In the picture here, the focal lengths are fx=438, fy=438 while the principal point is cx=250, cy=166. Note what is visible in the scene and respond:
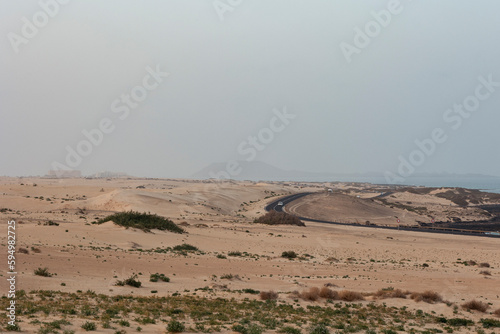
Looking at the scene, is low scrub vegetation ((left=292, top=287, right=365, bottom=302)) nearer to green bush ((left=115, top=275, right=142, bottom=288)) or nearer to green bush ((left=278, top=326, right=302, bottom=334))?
green bush ((left=278, top=326, right=302, bottom=334))

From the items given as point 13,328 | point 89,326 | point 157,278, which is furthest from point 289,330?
point 157,278

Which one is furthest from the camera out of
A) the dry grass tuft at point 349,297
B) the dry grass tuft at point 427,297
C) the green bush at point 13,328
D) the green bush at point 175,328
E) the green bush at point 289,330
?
the dry grass tuft at point 427,297

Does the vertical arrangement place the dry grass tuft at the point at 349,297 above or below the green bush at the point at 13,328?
below

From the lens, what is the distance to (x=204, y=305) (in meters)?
16.1

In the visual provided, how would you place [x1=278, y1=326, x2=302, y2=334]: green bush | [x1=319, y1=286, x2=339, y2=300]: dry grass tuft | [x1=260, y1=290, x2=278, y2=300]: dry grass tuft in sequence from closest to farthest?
[x1=278, y1=326, x2=302, y2=334]: green bush < [x1=260, y1=290, x2=278, y2=300]: dry grass tuft < [x1=319, y1=286, x2=339, y2=300]: dry grass tuft

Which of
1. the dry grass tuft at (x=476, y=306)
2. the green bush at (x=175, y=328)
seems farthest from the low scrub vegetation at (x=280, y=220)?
the green bush at (x=175, y=328)

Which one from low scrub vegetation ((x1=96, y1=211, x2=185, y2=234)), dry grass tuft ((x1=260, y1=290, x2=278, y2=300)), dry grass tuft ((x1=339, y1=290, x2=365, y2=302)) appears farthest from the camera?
low scrub vegetation ((x1=96, y1=211, x2=185, y2=234))

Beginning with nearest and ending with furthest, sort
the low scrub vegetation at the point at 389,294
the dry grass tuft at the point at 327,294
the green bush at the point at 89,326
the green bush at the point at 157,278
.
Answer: the green bush at the point at 89,326, the dry grass tuft at the point at 327,294, the low scrub vegetation at the point at 389,294, the green bush at the point at 157,278

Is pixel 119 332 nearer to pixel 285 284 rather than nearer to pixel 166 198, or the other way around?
pixel 285 284

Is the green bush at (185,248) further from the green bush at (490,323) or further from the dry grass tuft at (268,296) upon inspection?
the green bush at (490,323)

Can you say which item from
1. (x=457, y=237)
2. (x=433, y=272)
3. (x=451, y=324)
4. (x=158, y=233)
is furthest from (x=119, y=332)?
(x=457, y=237)

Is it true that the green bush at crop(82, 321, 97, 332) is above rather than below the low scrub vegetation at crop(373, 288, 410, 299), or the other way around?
above

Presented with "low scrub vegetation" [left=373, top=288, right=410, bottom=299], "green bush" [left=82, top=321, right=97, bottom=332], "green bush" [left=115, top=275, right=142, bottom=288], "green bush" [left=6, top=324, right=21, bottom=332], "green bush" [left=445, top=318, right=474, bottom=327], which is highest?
"green bush" [left=6, top=324, right=21, bottom=332]

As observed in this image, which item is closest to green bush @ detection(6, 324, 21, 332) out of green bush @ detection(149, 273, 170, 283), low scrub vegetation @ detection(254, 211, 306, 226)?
green bush @ detection(149, 273, 170, 283)
